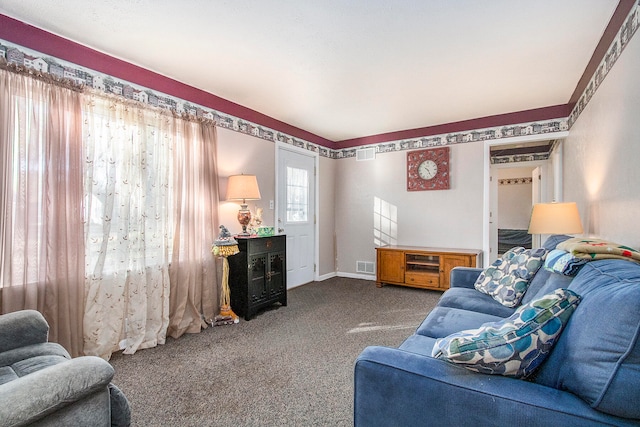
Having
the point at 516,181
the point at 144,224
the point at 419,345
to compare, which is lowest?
Result: the point at 419,345

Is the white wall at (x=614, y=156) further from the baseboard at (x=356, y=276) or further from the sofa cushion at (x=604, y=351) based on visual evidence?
the baseboard at (x=356, y=276)

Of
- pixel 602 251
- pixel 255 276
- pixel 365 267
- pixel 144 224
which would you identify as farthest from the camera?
pixel 365 267

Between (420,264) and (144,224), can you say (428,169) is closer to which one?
(420,264)

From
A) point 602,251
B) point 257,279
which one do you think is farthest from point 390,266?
point 602,251

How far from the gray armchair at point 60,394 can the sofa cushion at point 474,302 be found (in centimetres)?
205

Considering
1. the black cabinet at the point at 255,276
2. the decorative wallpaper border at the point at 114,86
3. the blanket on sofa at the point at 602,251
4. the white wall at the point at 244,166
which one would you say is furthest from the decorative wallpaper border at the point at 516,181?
the blanket on sofa at the point at 602,251

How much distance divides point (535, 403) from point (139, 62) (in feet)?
11.1

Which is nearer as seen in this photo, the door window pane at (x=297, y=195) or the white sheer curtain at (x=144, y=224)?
the white sheer curtain at (x=144, y=224)

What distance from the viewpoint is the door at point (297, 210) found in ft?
14.6

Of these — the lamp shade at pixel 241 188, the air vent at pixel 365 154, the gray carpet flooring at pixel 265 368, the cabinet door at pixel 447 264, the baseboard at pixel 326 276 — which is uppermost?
the air vent at pixel 365 154

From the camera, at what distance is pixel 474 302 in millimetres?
2195

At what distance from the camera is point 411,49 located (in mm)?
2438

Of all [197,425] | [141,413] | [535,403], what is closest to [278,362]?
[197,425]

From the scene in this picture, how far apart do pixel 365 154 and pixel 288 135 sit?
1457mm
